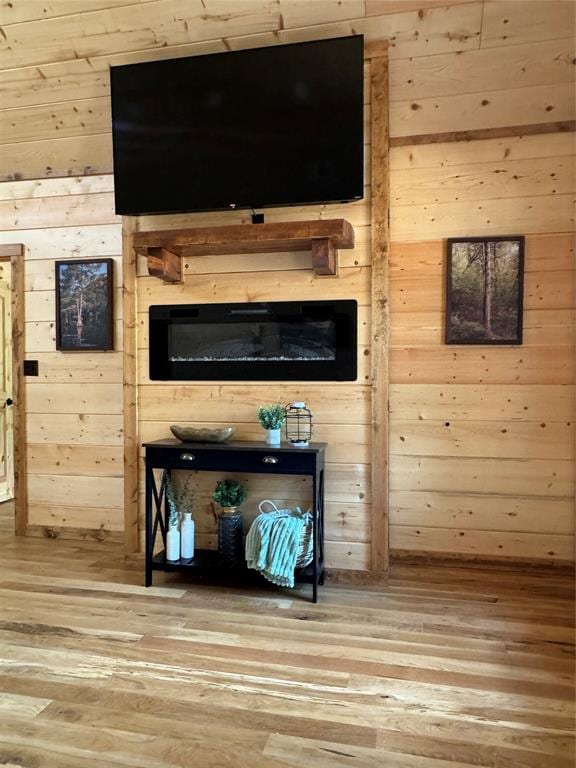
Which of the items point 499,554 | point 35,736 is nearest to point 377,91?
point 499,554

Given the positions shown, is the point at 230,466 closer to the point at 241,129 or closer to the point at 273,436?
the point at 273,436

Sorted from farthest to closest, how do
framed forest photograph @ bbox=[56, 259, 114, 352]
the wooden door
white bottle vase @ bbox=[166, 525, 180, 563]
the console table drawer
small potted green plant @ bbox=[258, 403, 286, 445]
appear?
the wooden door
framed forest photograph @ bbox=[56, 259, 114, 352]
white bottle vase @ bbox=[166, 525, 180, 563]
small potted green plant @ bbox=[258, 403, 286, 445]
the console table drawer

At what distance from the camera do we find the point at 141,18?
109 inches

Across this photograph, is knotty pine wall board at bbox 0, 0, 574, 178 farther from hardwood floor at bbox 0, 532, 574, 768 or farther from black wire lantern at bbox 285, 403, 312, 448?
hardwood floor at bbox 0, 532, 574, 768

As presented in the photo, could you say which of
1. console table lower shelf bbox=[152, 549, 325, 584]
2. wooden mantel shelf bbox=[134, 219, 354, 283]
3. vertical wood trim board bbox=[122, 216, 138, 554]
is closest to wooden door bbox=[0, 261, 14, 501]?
vertical wood trim board bbox=[122, 216, 138, 554]

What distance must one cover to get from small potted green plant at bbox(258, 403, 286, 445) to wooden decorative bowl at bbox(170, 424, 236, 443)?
220 mm

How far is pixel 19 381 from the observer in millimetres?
3701

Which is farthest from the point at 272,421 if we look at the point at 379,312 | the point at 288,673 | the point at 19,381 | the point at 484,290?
the point at 19,381

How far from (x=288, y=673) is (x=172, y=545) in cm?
107

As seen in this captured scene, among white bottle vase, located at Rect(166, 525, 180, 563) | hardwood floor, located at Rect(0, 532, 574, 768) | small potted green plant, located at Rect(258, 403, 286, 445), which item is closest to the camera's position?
hardwood floor, located at Rect(0, 532, 574, 768)

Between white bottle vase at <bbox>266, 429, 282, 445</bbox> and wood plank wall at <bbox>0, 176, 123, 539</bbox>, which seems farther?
wood plank wall at <bbox>0, 176, 123, 539</bbox>

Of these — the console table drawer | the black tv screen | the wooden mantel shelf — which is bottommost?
the console table drawer

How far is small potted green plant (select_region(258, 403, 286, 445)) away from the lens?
2770mm

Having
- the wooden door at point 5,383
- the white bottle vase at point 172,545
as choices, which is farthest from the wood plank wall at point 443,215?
the wooden door at point 5,383
